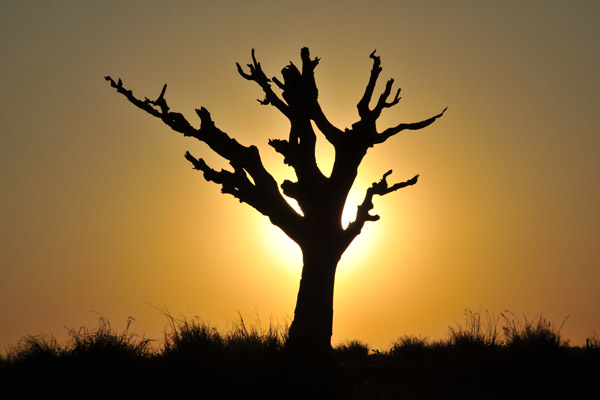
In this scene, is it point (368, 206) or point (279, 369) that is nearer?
point (279, 369)

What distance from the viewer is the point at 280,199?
584 inches

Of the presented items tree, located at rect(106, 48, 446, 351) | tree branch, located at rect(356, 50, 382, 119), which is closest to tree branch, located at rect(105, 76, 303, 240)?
tree, located at rect(106, 48, 446, 351)

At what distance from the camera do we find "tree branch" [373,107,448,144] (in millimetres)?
15648

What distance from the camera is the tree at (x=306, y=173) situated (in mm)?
14383

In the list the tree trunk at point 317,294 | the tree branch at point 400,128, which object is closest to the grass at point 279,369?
the tree trunk at point 317,294

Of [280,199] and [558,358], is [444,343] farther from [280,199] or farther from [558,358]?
[280,199]

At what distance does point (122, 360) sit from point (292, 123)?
718 cm

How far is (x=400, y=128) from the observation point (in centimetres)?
1596

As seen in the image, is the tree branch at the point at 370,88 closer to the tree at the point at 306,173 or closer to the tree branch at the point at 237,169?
the tree at the point at 306,173

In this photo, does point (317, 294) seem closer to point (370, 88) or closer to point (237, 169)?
point (237, 169)

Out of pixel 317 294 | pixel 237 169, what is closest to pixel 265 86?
pixel 237 169

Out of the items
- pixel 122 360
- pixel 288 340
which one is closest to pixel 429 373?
pixel 288 340

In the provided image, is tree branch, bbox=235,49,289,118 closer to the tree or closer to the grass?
the tree

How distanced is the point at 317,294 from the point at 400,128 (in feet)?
15.6
